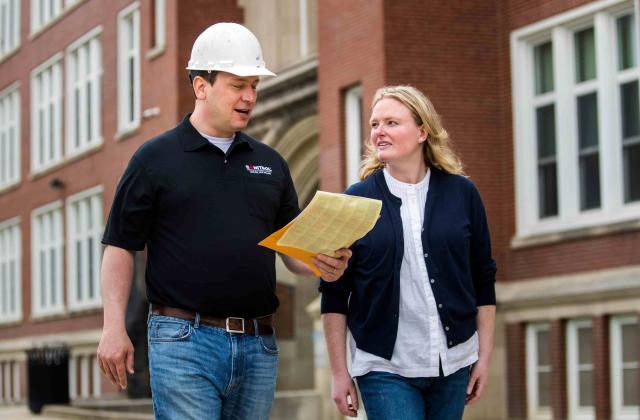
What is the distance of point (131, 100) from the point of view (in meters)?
32.8

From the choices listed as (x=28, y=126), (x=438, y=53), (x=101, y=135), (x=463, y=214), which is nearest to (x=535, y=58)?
(x=438, y=53)

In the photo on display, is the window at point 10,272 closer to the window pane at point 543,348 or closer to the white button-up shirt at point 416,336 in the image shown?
the window pane at point 543,348

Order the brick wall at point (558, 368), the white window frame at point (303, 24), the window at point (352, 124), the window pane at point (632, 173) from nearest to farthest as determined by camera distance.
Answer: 1. the window pane at point (632, 173)
2. the brick wall at point (558, 368)
3. the window at point (352, 124)
4. the white window frame at point (303, 24)

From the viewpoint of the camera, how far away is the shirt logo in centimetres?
580

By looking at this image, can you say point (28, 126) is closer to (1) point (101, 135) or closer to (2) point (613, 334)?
(1) point (101, 135)

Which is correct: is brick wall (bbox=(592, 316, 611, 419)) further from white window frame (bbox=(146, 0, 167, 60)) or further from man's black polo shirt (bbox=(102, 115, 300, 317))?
white window frame (bbox=(146, 0, 167, 60))

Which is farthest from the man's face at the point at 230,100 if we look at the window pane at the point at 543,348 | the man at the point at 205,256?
the window pane at the point at 543,348

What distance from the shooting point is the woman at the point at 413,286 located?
572 centimetres

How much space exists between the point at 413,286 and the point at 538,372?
531 inches

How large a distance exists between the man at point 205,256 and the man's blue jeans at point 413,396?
393 millimetres

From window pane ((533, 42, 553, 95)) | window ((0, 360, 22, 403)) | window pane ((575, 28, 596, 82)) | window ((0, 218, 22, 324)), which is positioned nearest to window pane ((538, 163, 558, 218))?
window pane ((533, 42, 553, 95))

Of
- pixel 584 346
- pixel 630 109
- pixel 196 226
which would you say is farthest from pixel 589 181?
pixel 196 226

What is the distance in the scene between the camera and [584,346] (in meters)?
18.1

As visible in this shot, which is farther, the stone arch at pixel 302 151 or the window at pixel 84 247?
the window at pixel 84 247
